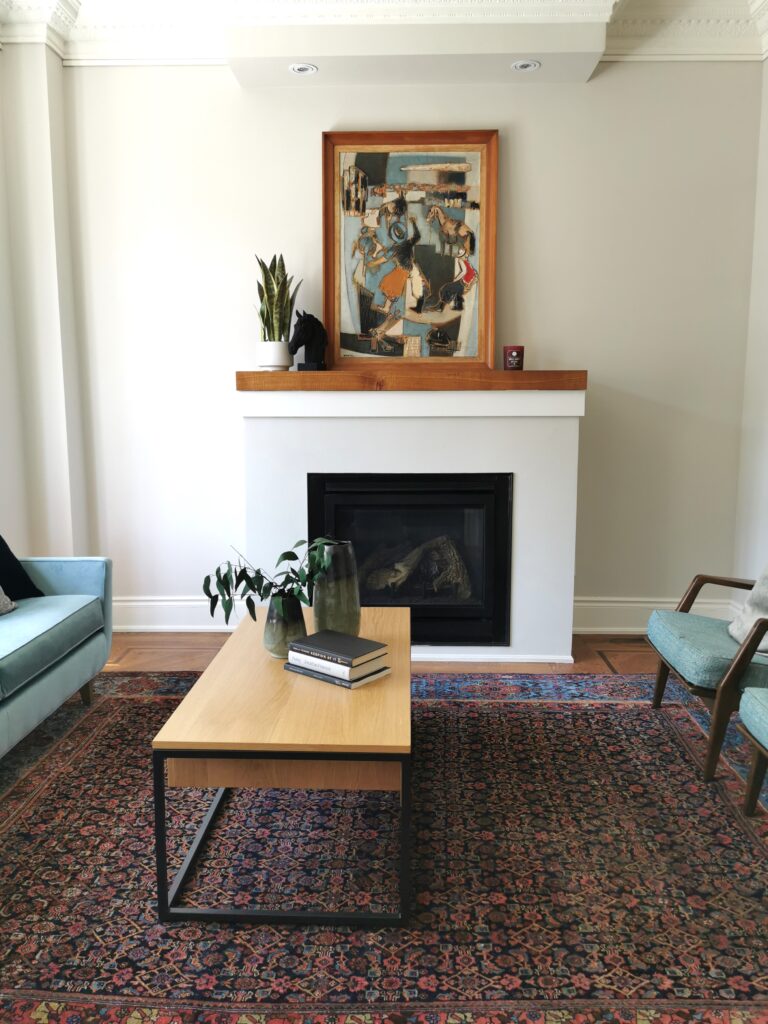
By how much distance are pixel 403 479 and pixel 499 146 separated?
1.67 metres

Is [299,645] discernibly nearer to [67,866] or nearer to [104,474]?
[67,866]

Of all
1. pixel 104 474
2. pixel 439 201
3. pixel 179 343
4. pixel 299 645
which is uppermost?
pixel 439 201

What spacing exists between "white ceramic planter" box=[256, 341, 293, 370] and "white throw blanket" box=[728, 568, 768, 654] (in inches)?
87.4

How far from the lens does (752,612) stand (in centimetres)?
286

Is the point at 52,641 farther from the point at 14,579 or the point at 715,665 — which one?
the point at 715,665

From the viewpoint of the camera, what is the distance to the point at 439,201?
394 centimetres

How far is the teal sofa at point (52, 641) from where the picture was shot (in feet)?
8.57

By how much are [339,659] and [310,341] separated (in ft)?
6.51

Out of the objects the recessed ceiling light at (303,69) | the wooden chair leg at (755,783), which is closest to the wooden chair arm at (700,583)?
the wooden chair leg at (755,783)

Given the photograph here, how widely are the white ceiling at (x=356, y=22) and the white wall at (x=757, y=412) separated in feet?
1.03

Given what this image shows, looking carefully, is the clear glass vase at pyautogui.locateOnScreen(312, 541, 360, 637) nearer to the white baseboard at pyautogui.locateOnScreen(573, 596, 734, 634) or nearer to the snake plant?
the snake plant

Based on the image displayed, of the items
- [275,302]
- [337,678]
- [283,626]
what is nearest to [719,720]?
[337,678]

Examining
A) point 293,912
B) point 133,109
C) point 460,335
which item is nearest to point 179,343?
point 133,109

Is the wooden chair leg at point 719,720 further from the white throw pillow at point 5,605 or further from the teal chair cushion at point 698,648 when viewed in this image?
the white throw pillow at point 5,605
